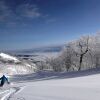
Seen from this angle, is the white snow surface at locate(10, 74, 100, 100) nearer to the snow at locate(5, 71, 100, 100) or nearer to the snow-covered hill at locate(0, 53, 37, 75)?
the snow at locate(5, 71, 100, 100)

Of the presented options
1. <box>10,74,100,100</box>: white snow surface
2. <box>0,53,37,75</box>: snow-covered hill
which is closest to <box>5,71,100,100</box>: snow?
<box>10,74,100,100</box>: white snow surface

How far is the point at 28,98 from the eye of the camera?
7.64 m

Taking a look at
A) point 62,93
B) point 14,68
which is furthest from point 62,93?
point 14,68

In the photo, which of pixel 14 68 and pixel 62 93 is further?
pixel 14 68

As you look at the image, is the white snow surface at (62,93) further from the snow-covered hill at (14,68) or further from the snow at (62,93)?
the snow-covered hill at (14,68)

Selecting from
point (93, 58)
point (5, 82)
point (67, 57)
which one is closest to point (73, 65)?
point (67, 57)

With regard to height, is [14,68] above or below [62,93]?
below

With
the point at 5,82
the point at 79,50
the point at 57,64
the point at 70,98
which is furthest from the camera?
the point at 57,64

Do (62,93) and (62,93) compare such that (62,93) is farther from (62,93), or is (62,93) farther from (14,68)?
(14,68)

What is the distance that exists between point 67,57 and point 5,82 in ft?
142

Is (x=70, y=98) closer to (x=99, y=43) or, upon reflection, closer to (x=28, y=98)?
(x=28, y=98)

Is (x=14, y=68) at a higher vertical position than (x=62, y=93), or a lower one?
lower

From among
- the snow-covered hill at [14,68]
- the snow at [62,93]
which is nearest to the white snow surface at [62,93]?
the snow at [62,93]

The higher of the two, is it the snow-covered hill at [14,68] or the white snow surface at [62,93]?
the white snow surface at [62,93]
